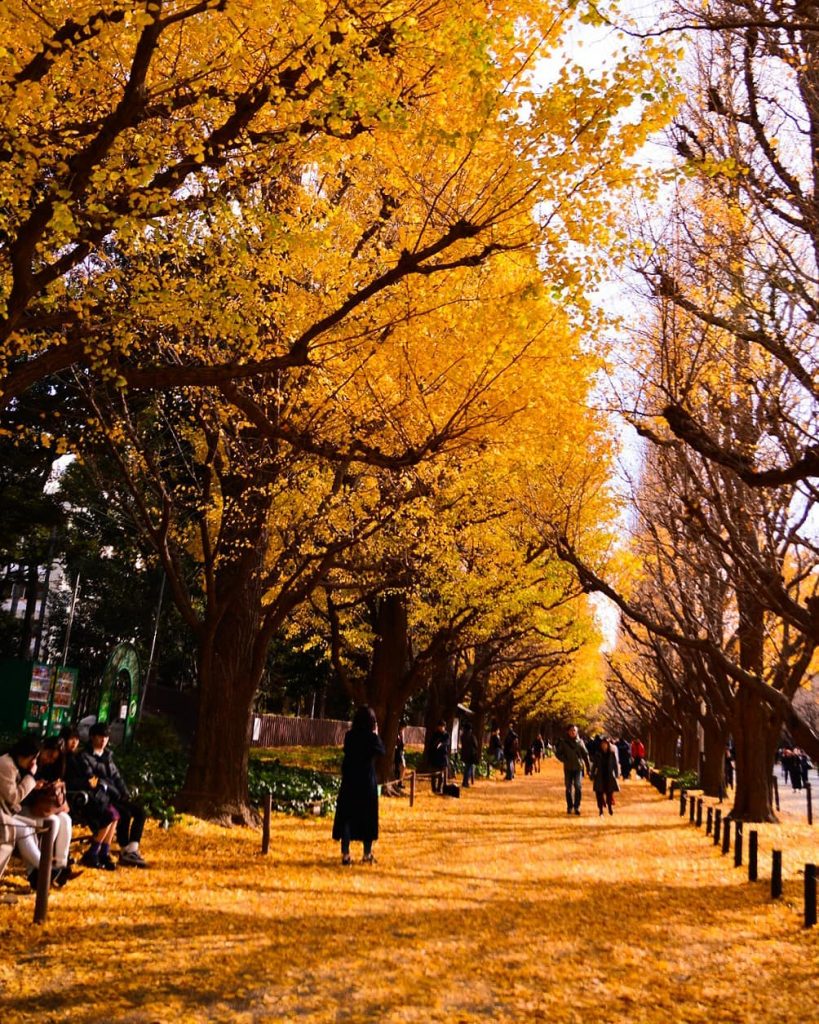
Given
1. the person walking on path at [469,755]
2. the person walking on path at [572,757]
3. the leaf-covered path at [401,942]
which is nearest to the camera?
the leaf-covered path at [401,942]

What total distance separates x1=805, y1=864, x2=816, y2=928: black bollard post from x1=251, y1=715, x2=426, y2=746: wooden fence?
2277 centimetres

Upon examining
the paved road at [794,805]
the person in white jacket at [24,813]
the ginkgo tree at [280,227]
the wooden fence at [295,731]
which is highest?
the ginkgo tree at [280,227]

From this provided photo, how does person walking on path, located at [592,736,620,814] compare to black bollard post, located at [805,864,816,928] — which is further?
person walking on path, located at [592,736,620,814]

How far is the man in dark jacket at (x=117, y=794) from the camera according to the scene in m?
8.46

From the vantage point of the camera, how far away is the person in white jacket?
664 cm

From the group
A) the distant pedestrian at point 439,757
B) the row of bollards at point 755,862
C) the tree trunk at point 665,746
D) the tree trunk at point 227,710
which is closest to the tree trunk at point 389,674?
the distant pedestrian at point 439,757

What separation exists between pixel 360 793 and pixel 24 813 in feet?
12.5

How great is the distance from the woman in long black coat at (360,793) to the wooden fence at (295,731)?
19255 mm

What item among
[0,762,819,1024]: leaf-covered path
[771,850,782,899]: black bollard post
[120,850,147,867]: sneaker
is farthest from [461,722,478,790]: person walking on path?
[120,850,147,867]: sneaker

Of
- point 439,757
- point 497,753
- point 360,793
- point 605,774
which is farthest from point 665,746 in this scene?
point 360,793

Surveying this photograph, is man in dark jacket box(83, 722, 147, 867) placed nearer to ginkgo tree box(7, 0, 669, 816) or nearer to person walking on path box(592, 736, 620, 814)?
ginkgo tree box(7, 0, 669, 816)

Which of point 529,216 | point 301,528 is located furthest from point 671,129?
point 301,528

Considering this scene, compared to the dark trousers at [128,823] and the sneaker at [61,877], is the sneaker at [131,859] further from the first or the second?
the sneaker at [61,877]

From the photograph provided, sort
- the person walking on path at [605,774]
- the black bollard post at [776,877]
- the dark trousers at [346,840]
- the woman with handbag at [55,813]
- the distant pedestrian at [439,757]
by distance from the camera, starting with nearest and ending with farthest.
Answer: the woman with handbag at [55,813]
the black bollard post at [776,877]
the dark trousers at [346,840]
the person walking on path at [605,774]
the distant pedestrian at [439,757]
